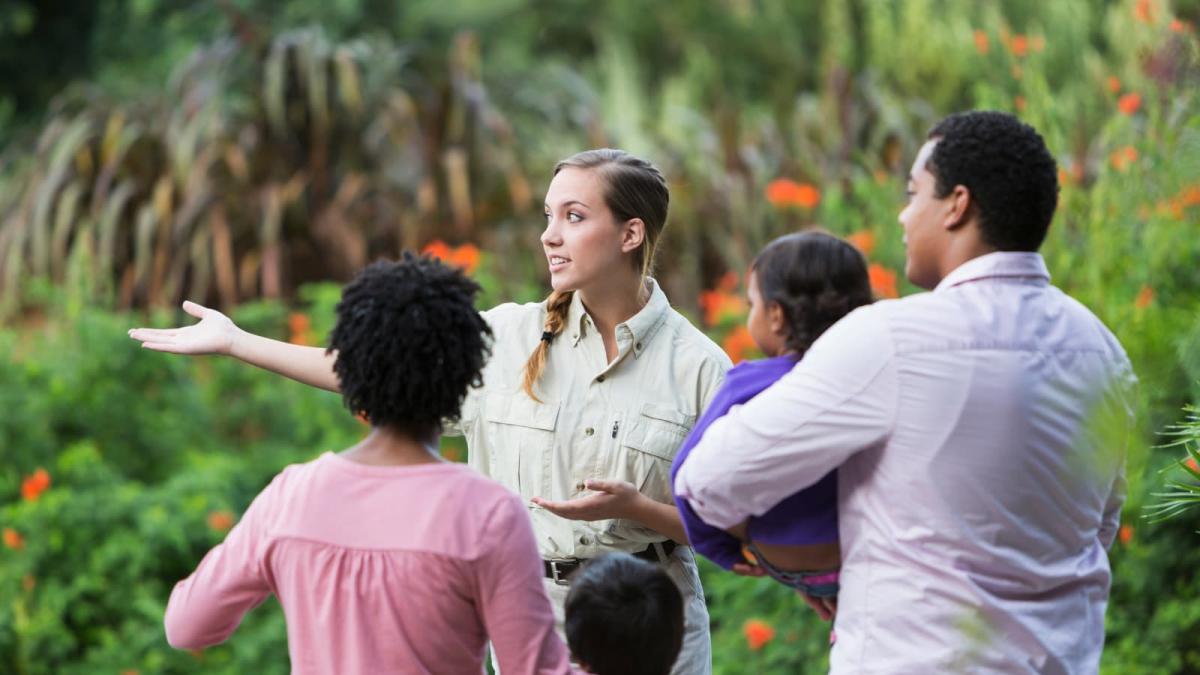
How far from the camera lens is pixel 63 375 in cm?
575

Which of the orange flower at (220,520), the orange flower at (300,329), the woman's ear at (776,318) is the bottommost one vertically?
the orange flower at (220,520)

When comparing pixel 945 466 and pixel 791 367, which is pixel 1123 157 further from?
pixel 945 466

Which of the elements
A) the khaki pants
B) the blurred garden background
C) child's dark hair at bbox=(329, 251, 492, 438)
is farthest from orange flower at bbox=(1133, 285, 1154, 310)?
child's dark hair at bbox=(329, 251, 492, 438)

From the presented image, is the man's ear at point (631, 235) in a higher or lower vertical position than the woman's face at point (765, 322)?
higher

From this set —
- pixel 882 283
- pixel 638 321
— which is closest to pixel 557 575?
pixel 638 321

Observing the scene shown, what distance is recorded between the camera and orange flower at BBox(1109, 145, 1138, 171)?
4699 millimetres

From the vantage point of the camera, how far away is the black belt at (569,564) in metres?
2.79

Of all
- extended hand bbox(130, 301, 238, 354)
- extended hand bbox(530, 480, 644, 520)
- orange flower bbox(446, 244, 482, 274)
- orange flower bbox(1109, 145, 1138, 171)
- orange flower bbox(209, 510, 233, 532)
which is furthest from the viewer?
orange flower bbox(446, 244, 482, 274)

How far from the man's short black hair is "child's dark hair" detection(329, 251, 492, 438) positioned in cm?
78

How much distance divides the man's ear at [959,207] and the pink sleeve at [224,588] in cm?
113

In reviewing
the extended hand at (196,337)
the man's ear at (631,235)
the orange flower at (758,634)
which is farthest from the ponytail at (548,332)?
the orange flower at (758,634)

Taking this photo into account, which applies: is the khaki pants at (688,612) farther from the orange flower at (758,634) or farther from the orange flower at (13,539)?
the orange flower at (13,539)

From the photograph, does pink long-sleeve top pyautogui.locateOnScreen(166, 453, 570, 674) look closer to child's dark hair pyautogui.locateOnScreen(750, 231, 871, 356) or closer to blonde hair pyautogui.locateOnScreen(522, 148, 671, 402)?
child's dark hair pyautogui.locateOnScreen(750, 231, 871, 356)

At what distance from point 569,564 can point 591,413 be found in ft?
1.00
